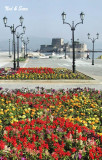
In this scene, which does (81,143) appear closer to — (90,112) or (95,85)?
(90,112)

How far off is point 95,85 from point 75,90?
5.71 m

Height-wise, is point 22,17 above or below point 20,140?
above

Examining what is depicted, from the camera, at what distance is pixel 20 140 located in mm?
6371

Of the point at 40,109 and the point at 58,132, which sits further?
the point at 40,109

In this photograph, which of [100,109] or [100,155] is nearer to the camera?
[100,155]

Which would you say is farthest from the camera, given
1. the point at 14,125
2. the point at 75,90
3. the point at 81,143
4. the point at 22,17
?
the point at 22,17

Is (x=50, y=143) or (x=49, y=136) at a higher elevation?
(x=49, y=136)

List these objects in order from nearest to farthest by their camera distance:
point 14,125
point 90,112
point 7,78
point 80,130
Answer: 1. point 80,130
2. point 14,125
3. point 90,112
4. point 7,78

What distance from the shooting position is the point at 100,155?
5738 millimetres

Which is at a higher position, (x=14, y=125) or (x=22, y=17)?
(x=22, y=17)

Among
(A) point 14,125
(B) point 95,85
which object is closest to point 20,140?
(A) point 14,125

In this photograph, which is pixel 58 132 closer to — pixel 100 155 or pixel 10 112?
pixel 100 155

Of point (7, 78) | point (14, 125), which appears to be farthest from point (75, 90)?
point (7, 78)

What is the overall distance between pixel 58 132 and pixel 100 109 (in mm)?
3393
